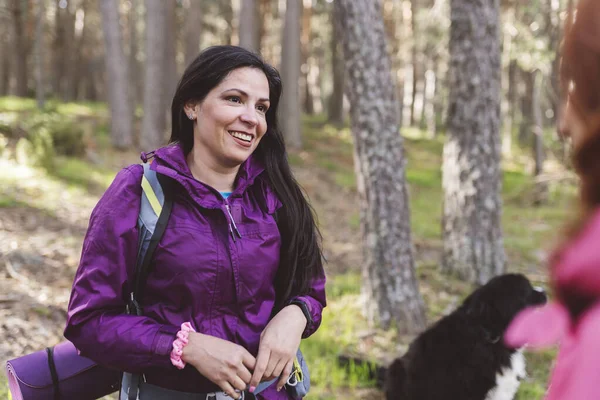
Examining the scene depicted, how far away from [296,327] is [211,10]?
29.1m

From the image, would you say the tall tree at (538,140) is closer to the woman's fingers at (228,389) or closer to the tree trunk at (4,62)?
the woman's fingers at (228,389)

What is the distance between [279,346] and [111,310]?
2.26ft

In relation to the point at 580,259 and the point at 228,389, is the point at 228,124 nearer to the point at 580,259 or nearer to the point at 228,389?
the point at 228,389

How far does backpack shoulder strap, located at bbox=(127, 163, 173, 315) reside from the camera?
7.16 ft

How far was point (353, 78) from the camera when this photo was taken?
5965 mm

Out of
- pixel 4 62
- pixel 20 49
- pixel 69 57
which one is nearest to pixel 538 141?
pixel 20 49

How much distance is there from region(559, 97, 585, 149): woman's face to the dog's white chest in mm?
3778

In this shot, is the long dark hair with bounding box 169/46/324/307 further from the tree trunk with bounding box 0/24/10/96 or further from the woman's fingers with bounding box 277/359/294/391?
the tree trunk with bounding box 0/24/10/96

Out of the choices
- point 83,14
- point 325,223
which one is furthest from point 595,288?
point 83,14

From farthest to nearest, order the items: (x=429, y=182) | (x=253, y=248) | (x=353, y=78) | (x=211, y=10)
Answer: (x=211, y=10), (x=429, y=182), (x=353, y=78), (x=253, y=248)

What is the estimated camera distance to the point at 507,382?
4.39m

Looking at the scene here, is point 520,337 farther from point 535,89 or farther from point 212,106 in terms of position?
point 535,89

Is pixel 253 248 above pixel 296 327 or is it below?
above

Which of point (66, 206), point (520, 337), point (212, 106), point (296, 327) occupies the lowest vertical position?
point (66, 206)
